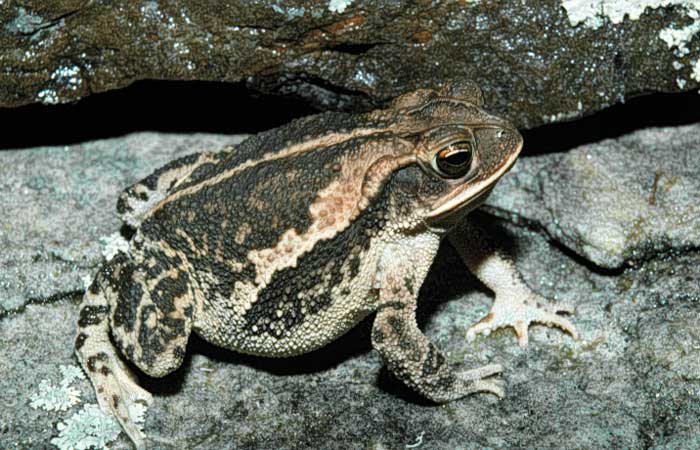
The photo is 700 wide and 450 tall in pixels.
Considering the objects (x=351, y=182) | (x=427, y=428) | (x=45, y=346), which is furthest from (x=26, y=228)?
(x=427, y=428)

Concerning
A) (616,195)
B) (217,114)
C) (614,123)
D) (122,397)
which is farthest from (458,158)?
(217,114)

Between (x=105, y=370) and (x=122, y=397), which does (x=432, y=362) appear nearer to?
(x=122, y=397)

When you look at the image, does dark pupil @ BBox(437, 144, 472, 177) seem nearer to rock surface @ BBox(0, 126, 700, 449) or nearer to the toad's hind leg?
rock surface @ BBox(0, 126, 700, 449)

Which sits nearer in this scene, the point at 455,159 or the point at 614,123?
the point at 455,159

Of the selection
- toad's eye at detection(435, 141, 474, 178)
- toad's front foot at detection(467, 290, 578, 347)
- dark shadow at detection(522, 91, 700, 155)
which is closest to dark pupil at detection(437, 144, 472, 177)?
toad's eye at detection(435, 141, 474, 178)

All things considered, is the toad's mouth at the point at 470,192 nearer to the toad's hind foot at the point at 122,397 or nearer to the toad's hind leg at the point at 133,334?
the toad's hind leg at the point at 133,334

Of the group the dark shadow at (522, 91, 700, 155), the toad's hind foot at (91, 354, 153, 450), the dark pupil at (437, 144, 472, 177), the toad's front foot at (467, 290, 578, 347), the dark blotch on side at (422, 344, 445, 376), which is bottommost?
the toad's hind foot at (91, 354, 153, 450)

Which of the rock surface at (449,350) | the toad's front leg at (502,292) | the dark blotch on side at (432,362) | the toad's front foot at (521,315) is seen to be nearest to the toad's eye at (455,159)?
the toad's front leg at (502,292)
